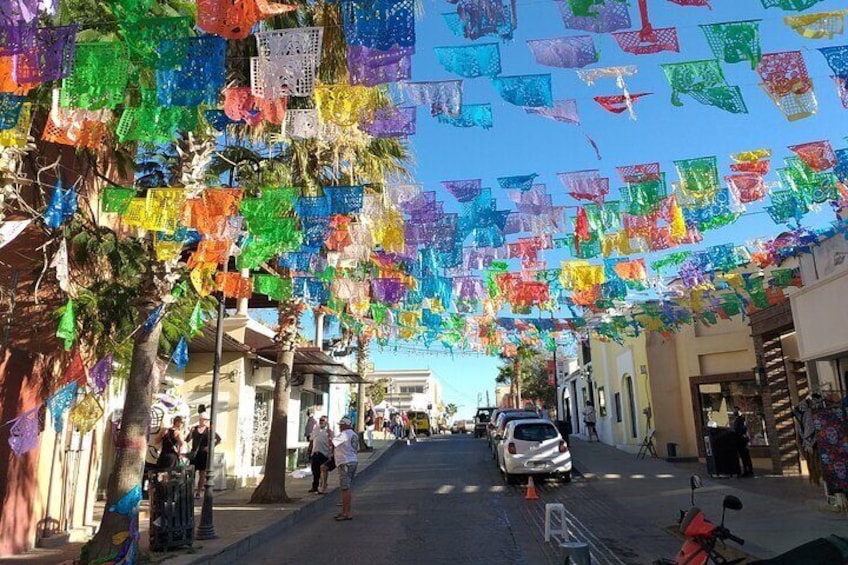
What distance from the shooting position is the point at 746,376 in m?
20.5

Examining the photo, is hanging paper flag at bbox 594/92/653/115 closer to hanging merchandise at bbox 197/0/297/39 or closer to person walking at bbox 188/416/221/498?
hanging merchandise at bbox 197/0/297/39

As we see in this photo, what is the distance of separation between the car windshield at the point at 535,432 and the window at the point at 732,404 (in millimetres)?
6819

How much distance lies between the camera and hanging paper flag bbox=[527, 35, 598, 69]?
6656 mm

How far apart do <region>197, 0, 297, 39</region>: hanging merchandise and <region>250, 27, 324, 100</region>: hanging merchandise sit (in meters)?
0.69

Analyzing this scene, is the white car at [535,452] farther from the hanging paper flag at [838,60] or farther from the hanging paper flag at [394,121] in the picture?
the hanging paper flag at [838,60]

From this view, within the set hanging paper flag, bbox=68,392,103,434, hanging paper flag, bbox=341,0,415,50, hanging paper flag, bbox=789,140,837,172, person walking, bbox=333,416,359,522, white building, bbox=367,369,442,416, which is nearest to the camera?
hanging paper flag, bbox=341,0,415,50

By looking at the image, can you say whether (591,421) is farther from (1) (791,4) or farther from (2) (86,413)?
(1) (791,4)

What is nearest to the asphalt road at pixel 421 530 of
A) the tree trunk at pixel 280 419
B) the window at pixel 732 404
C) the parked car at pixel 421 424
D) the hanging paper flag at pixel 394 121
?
the tree trunk at pixel 280 419

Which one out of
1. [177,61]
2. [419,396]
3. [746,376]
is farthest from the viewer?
[419,396]

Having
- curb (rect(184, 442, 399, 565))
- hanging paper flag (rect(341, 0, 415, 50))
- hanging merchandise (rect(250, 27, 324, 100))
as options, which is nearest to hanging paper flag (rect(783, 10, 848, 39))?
hanging paper flag (rect(341, 0, 415, 50))

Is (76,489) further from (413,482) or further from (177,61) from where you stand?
(413,482)

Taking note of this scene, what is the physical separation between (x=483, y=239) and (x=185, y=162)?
531 cm

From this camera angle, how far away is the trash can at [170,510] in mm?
8516

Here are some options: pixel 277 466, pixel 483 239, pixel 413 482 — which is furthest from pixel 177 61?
pixel 413 482
